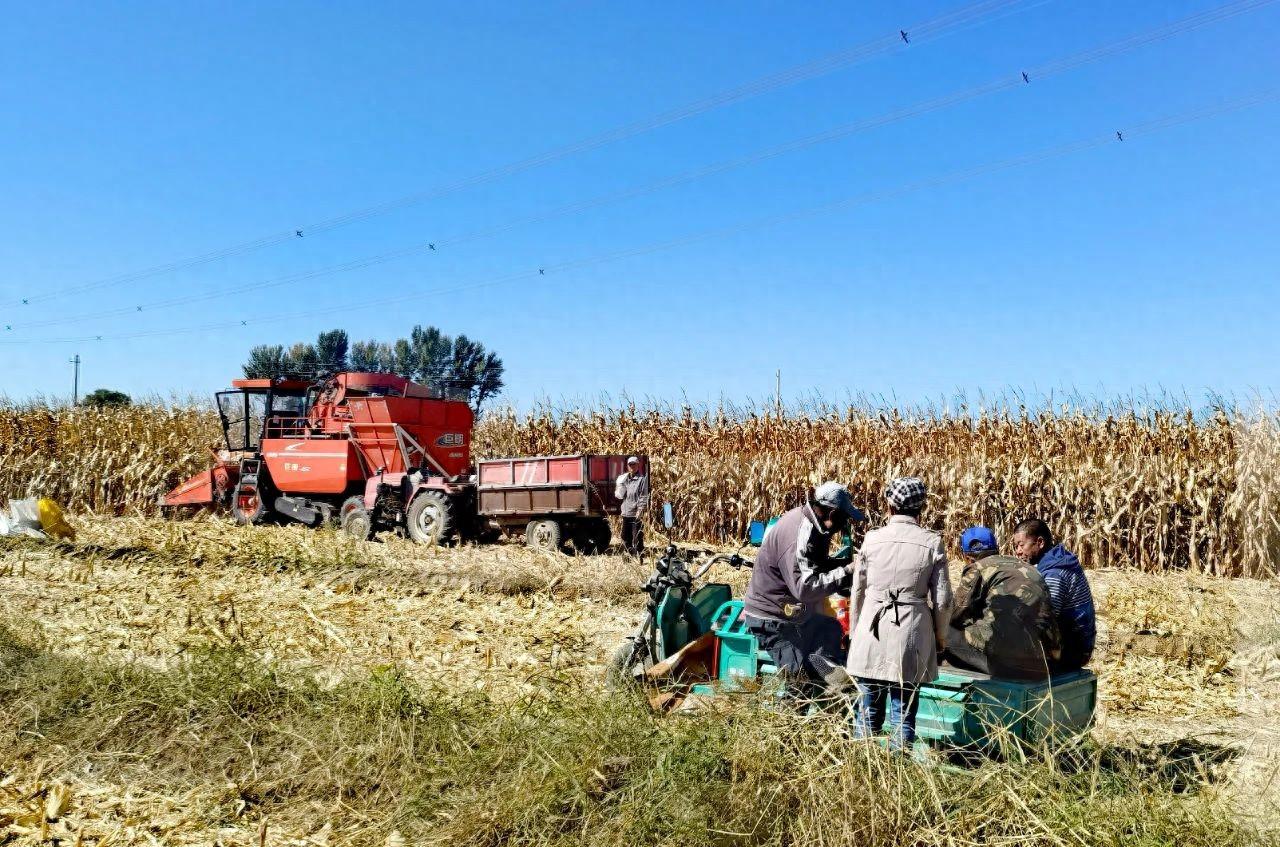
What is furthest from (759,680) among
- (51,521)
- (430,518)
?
(51,521)

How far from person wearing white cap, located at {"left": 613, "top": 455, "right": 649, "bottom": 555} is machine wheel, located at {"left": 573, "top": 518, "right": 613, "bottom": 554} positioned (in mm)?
645

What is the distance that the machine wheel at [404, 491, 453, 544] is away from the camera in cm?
1608

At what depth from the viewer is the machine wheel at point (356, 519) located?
1675cm

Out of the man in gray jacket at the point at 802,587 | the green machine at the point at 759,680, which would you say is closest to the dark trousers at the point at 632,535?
the green machine at the point at 759,680

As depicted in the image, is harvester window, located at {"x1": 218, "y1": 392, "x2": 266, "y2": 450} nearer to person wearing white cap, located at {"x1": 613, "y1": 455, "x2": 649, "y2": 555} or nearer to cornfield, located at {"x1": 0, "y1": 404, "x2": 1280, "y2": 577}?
cornfield, located at {"x1": 0, "y1": 404, "x2": 1280, "y2": 577}

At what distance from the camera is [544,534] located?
15875 mm

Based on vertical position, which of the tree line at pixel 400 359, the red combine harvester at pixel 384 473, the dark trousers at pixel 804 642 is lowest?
the dark trousers at pixel 804 642

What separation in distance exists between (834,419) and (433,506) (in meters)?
9.56

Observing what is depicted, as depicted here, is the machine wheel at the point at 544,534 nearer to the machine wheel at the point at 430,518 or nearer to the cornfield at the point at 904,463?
the machine wheel at the point at 430,518

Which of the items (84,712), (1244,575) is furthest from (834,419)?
(84,712)

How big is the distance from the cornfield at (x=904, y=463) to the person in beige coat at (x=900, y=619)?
1173cm

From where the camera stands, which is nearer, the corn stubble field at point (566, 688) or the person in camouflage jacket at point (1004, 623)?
the corn stubble field at point (566, 688)

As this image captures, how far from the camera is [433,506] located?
650 inches

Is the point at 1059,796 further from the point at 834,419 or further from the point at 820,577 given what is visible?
the point at 834,419
